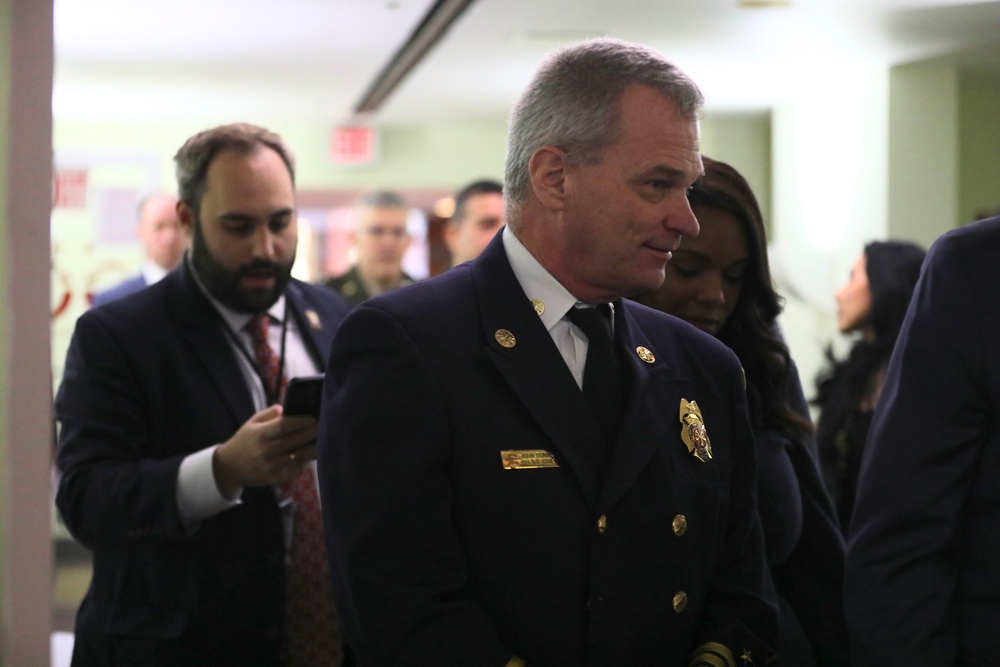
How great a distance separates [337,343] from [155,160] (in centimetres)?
880

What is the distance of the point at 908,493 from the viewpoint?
158 cm

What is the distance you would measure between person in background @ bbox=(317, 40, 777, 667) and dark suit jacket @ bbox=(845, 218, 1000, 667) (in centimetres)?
18

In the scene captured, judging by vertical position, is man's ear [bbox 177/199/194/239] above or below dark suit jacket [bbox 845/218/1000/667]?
above

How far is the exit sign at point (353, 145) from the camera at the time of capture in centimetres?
998

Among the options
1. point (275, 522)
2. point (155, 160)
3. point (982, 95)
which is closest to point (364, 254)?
point (275, 522)

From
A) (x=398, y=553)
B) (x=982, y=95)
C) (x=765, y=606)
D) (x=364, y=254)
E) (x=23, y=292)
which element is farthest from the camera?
(x=982, y=95)

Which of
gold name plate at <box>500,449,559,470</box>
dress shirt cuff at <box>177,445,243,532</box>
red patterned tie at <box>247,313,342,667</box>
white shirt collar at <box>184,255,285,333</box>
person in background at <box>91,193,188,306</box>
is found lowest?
red patterned tie at <box>247,313,342,667</box>

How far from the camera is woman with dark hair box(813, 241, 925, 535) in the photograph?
371 centimetres

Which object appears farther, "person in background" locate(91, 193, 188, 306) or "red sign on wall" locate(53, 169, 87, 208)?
"red sign on wall" locate(53, 169, 87, 208)

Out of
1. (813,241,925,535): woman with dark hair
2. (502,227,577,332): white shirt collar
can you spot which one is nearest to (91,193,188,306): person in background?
(813,241,925,535): woman with dark hair

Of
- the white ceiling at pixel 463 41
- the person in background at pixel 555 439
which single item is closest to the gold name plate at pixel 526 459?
the person in background at pixel 555 439

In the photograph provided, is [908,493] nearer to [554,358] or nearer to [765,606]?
[765,606]

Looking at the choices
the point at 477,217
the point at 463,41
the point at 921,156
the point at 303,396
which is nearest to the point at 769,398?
the point at 303,396

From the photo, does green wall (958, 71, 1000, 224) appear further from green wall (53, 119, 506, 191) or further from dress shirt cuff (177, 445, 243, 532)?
dress shirt cuff (177, 445, 243, 532)
